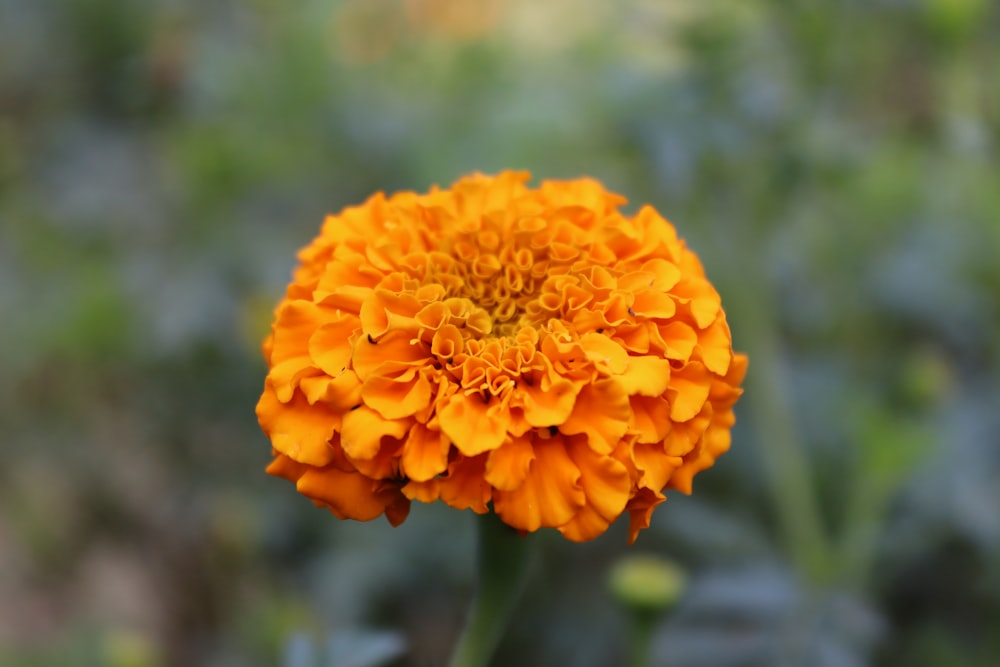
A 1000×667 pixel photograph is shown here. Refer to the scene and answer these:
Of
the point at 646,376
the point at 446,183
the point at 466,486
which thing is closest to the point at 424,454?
the point at 466,486

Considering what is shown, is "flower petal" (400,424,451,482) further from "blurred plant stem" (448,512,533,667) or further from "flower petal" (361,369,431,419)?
"blurred plant stem" (448,512,533,667)

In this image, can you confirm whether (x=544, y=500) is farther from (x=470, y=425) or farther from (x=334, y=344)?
(x=334, y=344)

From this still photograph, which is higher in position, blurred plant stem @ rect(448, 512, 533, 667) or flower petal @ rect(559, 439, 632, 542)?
flower petal @ rect(559, 439, 632, 542)

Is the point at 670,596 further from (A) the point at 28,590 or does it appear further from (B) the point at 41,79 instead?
(B) the point at 41,79

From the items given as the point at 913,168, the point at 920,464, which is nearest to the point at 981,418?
the point at 920,464

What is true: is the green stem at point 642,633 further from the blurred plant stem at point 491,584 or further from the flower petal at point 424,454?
the flower petal at point 424,454

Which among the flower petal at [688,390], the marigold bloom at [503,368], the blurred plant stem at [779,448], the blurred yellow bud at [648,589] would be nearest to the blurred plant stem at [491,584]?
the marigold bloom at [503,368]

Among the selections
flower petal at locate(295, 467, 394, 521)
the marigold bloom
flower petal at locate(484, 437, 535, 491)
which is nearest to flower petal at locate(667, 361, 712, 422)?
the marigold bloom

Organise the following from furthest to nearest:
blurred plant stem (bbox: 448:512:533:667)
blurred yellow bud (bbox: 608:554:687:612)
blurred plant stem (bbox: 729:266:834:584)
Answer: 1. blurred plant stem (bbox: 729:266:834:584)
2. blurred yellow bud (bbox: 608:554:687:612)
3. blurred plant stem (bbox: 448:512:533:667)
